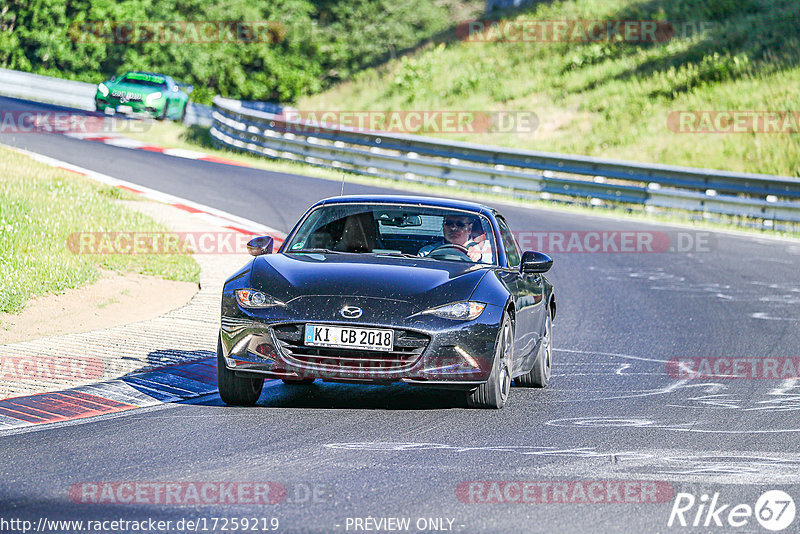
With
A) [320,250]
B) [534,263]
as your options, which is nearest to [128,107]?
[320,250]

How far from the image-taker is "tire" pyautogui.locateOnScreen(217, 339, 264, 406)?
7.98 meters

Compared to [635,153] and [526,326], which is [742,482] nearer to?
[526,326]

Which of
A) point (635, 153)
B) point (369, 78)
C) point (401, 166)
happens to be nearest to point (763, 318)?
point (401, 166)

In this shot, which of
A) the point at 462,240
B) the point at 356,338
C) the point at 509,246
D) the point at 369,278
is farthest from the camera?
the point at 509,246

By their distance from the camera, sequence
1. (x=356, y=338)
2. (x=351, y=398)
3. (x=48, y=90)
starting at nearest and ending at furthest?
(x=356, y=338)
(x=351, y=398)
(x=48, y=90)

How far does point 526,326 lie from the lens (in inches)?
349

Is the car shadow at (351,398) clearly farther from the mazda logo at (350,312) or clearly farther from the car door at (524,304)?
the mazda logo at (350,312)

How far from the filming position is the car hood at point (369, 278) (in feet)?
25.3

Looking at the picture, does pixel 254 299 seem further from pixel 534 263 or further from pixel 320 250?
pixel 534 263

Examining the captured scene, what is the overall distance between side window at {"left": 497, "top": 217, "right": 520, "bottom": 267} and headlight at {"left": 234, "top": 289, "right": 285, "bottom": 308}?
2104 millimetres

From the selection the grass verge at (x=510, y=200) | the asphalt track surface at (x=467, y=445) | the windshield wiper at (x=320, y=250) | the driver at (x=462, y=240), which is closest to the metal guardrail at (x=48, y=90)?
the grass verge at (x=510, y=200)

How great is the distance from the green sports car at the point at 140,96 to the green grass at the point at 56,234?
1378 centimetres

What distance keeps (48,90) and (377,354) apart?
37447 mm

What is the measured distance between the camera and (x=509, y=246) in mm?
9367
